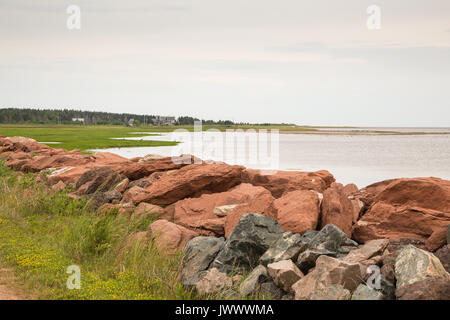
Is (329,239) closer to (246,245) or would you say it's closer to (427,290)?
(246,245)

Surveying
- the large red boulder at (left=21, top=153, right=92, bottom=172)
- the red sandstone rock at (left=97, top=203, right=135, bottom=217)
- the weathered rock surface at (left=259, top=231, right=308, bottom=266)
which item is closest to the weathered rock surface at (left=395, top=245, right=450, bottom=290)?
the weathered rock surface at (left=259, top=231, right=308, bottom=266)

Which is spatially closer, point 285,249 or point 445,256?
point 445,256

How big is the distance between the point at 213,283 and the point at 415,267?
3.43m

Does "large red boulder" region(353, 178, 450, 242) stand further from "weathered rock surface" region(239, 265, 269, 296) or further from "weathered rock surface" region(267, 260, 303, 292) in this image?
"weathered rock surface" region(239, 265, 269, 296)

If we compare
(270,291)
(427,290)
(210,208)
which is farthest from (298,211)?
(427,290)

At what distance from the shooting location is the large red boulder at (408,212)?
8.78 m

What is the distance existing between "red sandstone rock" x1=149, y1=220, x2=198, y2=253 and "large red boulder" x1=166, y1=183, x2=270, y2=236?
1.63ft

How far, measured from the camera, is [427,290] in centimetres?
565

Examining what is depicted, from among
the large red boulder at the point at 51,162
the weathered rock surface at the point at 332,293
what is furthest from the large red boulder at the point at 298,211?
the large red boulder at the point at 51,162

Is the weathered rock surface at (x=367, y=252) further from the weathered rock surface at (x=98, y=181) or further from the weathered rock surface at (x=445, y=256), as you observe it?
the weathered rock surface at (x=98, y=181)

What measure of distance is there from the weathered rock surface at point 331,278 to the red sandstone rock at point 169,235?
3.52m

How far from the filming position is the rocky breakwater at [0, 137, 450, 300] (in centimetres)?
645

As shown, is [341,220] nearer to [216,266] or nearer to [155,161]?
[216,266]
